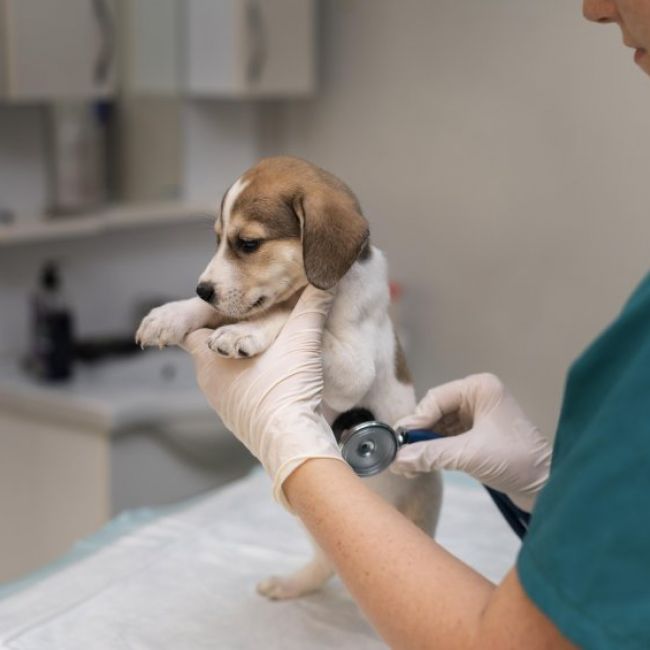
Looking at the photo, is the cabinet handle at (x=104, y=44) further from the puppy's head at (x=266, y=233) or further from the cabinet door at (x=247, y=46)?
the puppy's head at (x=266, y=233)

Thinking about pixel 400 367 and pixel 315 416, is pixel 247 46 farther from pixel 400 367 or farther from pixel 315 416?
pixel 315 416

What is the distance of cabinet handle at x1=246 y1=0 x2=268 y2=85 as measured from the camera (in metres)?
2.58

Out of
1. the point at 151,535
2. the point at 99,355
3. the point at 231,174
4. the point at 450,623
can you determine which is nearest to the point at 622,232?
the point at 231,174

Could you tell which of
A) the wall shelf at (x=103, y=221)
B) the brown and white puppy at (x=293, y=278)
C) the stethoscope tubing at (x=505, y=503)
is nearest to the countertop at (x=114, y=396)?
the wall shelf at (x=103, y=221)

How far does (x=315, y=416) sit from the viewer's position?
3.14 feet

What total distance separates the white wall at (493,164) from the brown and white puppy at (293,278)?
1.50 meters

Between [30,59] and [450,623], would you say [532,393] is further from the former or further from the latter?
[450,623]

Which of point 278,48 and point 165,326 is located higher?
point 278,48

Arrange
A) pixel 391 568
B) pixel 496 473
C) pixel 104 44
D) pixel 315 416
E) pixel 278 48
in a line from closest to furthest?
pixel 391 568 → pixel 315 416 → pixel 496 473 → pixel 104 44 → pixel 278 48

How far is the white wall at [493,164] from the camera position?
249 centimetres

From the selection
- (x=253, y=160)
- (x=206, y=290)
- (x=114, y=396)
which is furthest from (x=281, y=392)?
(x=253, y=160)

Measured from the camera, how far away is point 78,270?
104 inches

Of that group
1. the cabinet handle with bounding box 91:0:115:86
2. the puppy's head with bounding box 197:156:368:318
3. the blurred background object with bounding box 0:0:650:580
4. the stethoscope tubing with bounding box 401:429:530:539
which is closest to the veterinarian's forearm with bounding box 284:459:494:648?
the stethoscope tubing with bounding box 401:429:530:539

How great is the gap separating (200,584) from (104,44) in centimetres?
153
